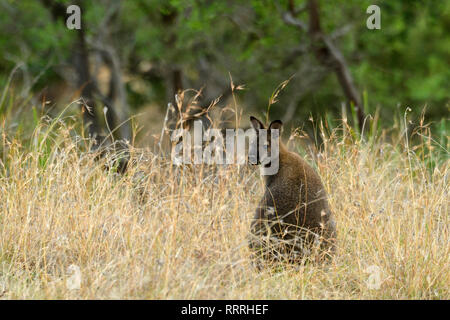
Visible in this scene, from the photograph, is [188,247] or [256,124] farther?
Answer: [256,124]

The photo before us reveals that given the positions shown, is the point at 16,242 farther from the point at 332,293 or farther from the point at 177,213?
the point at 332,293

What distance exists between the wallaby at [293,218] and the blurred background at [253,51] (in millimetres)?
7085

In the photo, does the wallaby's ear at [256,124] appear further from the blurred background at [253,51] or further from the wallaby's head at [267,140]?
the blurred background at [253,51]

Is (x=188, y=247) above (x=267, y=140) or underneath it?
underneath

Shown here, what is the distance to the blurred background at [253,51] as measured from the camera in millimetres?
13367

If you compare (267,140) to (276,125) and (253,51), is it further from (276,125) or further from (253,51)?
(253,51)

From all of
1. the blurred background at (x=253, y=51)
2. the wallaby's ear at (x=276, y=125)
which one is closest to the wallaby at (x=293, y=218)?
the wallaby's ear at (x=276, y=125)

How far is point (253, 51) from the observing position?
50.3 feet

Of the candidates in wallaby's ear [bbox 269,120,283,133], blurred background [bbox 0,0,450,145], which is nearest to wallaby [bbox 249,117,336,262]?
wallaby's ear [bbox 269,120,283,133]

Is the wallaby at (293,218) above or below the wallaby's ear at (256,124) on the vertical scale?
below

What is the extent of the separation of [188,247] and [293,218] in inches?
33.1

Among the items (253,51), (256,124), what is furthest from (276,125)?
(253,51)

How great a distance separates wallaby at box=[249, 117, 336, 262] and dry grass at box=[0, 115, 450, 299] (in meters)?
0.14
